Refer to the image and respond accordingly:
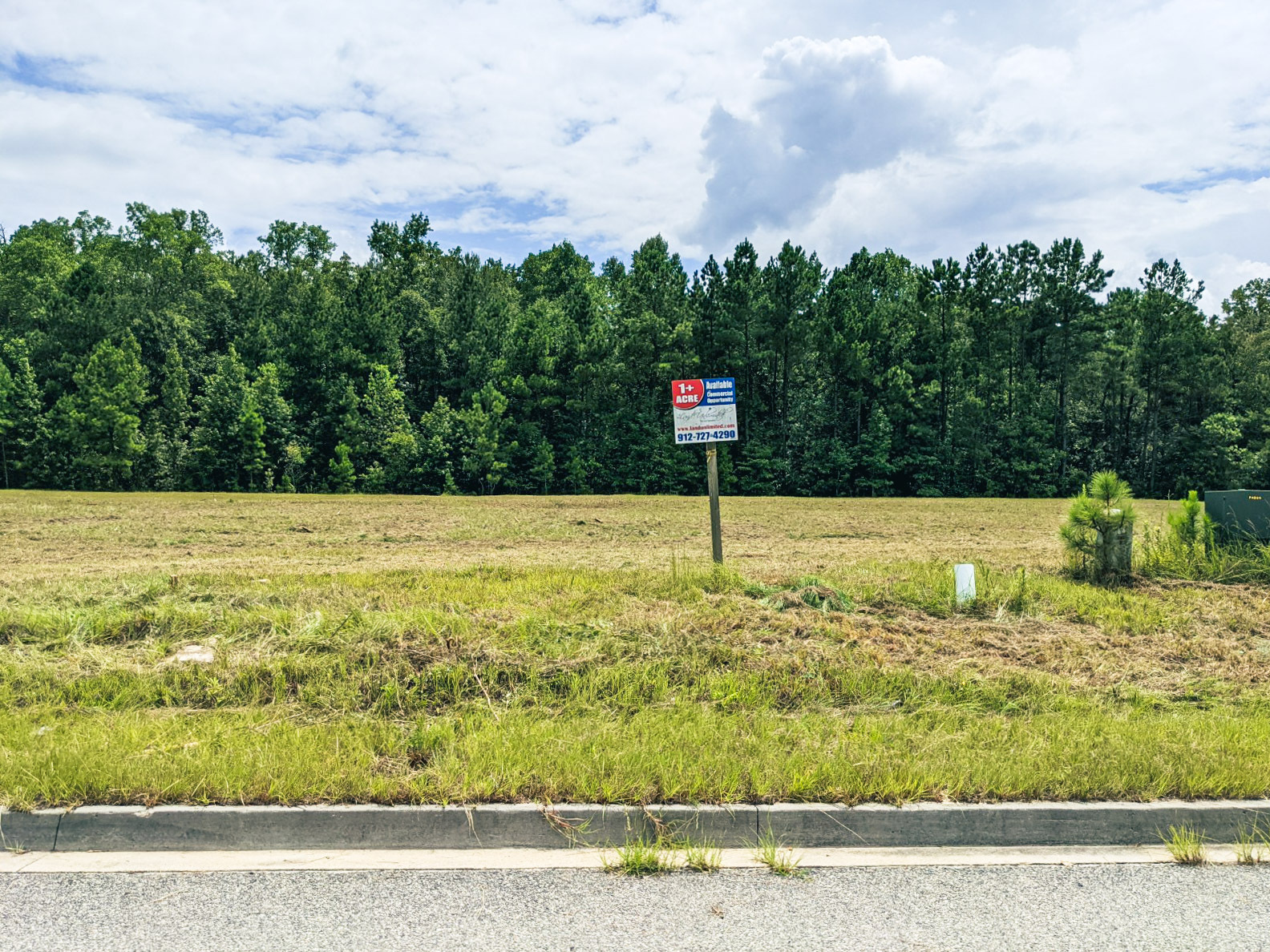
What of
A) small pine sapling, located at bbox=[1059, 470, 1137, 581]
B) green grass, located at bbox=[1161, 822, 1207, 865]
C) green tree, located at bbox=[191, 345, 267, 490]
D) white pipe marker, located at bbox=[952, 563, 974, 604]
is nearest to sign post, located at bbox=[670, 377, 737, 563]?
white pipe marker, located at bbox=[952, 563, 974, 604]

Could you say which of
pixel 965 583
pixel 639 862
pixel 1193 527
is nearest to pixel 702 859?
pixel 639 862

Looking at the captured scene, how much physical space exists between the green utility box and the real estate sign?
6.16m

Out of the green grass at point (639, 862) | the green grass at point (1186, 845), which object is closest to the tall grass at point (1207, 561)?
the green grass at point (1186, 845)

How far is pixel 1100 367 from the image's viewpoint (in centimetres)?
5341

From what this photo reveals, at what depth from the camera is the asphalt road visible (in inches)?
133

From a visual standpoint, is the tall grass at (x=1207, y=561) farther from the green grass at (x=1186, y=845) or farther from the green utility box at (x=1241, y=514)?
the green grass at (x=1186, y=845)

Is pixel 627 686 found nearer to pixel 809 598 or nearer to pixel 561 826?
pixel 561 826

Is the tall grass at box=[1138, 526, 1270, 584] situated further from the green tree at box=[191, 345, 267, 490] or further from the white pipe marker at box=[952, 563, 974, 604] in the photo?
the green tree at box=[191, 345, 267, 490]

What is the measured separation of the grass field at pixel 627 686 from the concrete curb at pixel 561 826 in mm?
137

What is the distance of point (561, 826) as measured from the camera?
4.29 metres

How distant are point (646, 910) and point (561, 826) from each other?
2.60ft

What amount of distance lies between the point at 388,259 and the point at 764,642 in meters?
66.6

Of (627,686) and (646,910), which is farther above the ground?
(627,686)

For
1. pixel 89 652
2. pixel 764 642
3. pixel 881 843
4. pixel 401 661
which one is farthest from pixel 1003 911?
pixel 89 652
